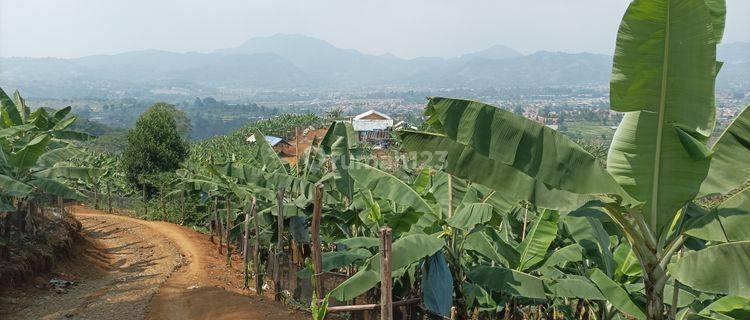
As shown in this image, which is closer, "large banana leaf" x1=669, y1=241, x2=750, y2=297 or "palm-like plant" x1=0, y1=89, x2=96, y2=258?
"large banana leaf" x1=669, y1=241, x2=750, y2=297

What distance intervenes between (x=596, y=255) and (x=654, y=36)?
2743 millimetres

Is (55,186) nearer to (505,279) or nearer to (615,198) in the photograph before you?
(505,279)

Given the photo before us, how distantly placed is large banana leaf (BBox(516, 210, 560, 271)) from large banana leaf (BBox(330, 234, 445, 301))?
89 centimetres

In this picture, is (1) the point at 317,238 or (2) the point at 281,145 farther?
(2) the point at 281,145

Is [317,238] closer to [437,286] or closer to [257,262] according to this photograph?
[437,286]

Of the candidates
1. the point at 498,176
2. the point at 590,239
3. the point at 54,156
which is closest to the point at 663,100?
the point at 498,176

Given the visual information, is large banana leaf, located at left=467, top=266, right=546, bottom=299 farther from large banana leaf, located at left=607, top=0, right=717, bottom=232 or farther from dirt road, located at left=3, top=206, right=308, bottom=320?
dirt road, located at left=3, top=206, right=308, bottom=320

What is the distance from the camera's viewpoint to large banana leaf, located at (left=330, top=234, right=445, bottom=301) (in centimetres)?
463

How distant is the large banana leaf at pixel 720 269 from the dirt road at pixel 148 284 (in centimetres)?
562

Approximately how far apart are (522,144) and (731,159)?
1.39 m

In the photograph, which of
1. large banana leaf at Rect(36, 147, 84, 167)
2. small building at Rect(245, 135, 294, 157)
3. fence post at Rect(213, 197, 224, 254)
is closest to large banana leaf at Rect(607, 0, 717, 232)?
large banana leaf at Rect(36, 147, 84, 167)

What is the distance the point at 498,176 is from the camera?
378 centimetres

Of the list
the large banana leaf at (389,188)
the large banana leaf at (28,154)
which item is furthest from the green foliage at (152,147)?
the large banana leaf at (389,188)

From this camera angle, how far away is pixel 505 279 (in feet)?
15.3
